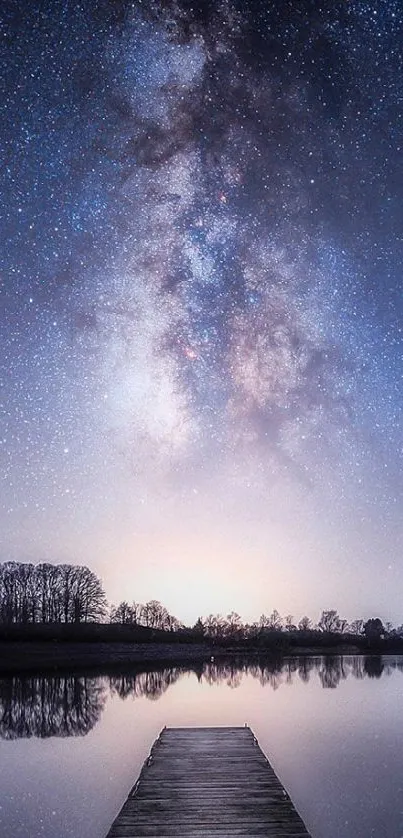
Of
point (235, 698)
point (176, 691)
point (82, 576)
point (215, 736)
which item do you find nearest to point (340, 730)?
point (215, 736)

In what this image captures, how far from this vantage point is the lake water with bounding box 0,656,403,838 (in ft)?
67.4

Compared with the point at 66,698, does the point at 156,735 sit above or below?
below

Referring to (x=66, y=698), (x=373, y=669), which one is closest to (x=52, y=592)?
(x=373, y=669)

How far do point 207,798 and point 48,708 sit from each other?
31475 mm

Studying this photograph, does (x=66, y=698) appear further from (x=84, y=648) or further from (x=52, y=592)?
(x=52, y=592)

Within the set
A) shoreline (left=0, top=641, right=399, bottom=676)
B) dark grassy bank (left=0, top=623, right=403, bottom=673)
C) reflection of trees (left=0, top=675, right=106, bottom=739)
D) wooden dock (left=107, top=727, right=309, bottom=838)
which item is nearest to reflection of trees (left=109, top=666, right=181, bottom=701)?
reflection of trees (left=0, top=675, right=106, bottom=739)

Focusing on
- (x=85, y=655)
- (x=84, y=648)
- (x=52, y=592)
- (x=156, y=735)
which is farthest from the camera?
(x=52, y=592)

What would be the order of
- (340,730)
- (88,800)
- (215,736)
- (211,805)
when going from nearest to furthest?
1. (211,805)
2. (88,800)
3. (215,736)
4. (340,730)

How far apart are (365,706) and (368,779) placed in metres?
26.1

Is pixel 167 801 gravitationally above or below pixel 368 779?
above

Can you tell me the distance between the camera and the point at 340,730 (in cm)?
3828

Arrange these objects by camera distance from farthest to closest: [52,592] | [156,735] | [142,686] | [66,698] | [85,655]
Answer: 1. [52,592]
2. [85,655]
3. [142,686]
4. [66,698]
5. [156,735]

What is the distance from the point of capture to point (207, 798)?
17984mm

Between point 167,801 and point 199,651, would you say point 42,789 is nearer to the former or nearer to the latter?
A: point 167,801
